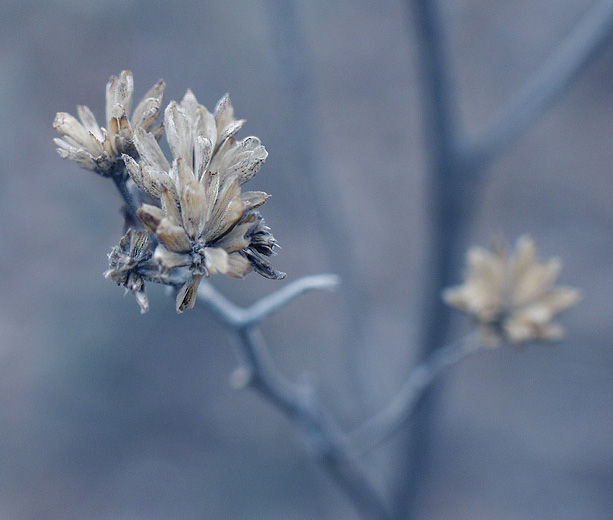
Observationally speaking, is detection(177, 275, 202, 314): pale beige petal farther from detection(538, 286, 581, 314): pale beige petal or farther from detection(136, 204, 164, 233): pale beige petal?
detection(538, 286, 581, 314): pale beige petal

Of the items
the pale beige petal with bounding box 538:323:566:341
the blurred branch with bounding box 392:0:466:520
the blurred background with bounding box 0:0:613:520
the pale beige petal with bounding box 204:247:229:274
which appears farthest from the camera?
the blurred background with bounding box 0:0:613:520

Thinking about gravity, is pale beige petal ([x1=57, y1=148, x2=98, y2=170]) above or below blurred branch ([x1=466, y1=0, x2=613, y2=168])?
below

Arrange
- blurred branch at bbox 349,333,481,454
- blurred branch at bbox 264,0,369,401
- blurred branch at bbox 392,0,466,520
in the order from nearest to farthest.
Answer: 1. blurred branch at bbox 349,333,481,454
2. blurred branch at bbox 392,0,466,520
3. blurred branch at bbox 264,0,369,401

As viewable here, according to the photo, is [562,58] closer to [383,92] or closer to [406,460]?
[406,460]

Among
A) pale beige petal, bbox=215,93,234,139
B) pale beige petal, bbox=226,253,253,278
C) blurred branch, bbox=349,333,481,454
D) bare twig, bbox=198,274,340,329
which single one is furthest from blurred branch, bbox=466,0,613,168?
pale beige petal, bbox=226,253,253,278

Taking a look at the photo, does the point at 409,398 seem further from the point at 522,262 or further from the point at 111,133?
the point at 111,133

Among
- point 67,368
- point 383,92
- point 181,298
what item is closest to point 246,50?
point 383,92

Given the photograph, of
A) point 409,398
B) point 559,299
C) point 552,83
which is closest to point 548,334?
point 559,299
